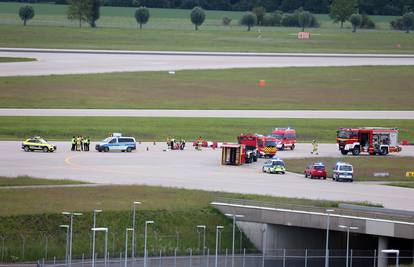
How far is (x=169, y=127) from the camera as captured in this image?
98.8 metres

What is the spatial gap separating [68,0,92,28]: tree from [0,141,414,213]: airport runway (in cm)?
9460

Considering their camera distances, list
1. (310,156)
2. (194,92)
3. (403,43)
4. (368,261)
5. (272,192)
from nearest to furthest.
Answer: (368,261) < (272,192) < (310,156) < (194,92) < (403,43)

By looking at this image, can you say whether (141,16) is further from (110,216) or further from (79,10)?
(110,216)

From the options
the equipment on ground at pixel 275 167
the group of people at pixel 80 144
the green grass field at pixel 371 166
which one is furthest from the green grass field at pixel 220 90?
the equipment on ground at pixel 275 167

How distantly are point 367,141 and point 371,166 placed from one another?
30.1 ft

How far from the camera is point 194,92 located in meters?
123

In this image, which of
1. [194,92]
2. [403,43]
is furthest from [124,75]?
[403,43]

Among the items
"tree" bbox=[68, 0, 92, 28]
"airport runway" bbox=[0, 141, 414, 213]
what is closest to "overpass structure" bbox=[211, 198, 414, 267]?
"airport runway" bbox=[0, 141, 414, 213]

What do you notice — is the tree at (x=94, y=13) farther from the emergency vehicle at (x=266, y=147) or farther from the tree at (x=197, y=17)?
the emergency vehicle at (x=266, y=147)

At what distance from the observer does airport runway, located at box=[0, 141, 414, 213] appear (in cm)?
6412

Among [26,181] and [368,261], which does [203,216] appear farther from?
[26,181]

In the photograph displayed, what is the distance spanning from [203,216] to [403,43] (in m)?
130

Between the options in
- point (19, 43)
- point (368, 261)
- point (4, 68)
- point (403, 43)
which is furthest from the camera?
point (403, 43)

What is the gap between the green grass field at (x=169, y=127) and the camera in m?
93.2
